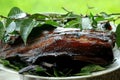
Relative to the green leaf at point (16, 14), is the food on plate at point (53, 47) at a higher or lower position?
lower

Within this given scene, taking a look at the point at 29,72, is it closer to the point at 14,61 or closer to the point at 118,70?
the point at 14,61

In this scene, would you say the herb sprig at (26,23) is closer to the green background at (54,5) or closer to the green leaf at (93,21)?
the green leaf at (93,21)

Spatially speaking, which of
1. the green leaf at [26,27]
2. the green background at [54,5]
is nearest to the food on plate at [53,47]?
the green leaf at [26,27]

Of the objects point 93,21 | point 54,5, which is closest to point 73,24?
point 93,21

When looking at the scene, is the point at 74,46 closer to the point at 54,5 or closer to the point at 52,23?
the point at 52,23

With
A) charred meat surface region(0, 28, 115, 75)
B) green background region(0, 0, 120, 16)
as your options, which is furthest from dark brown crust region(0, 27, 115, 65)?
green background region(0, 0, 120, 16)

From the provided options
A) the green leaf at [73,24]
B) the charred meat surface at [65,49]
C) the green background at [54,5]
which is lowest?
the charred meat surface at [65,49]

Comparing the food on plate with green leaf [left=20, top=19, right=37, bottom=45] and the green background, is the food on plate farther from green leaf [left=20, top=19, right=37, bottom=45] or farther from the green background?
the green background
